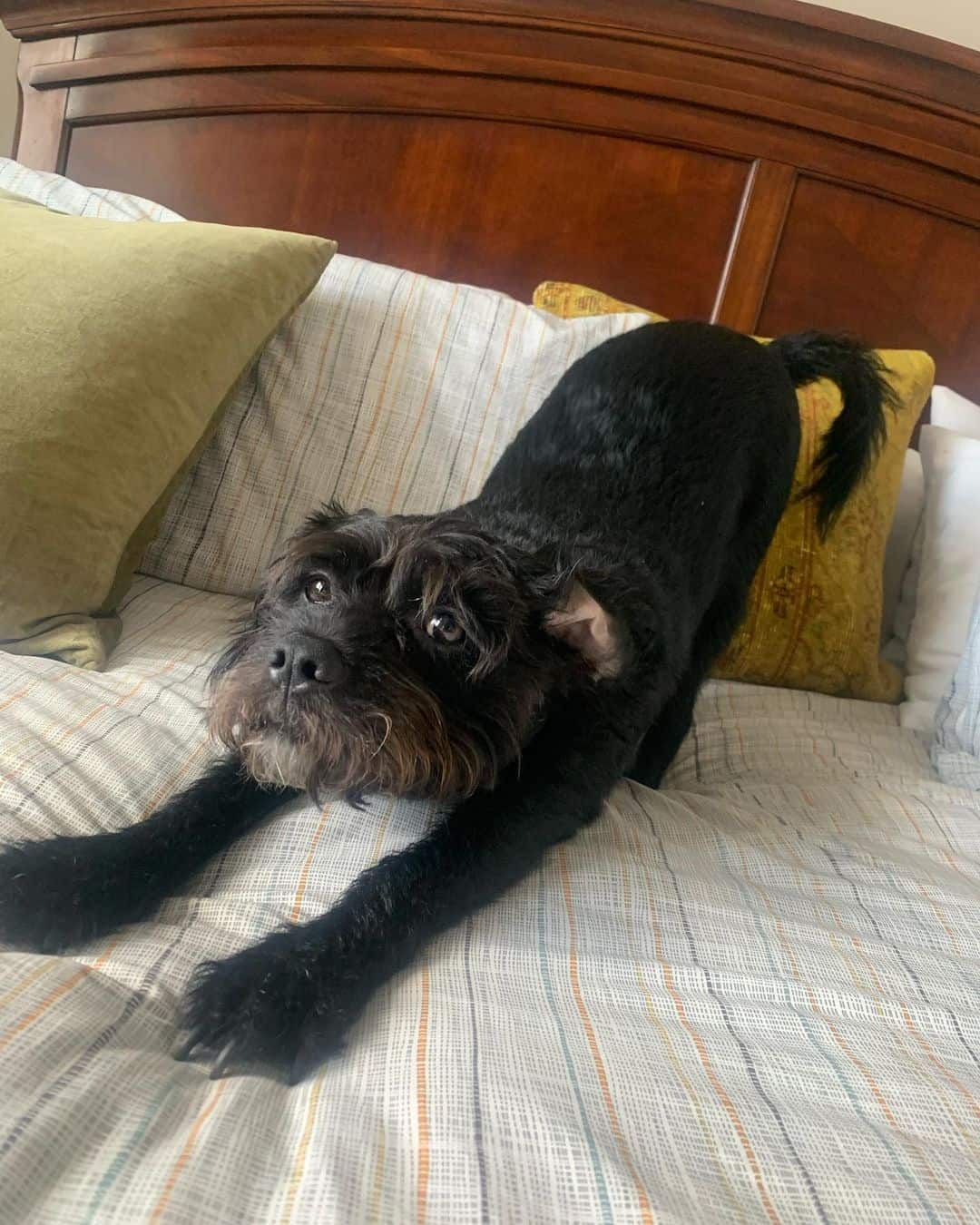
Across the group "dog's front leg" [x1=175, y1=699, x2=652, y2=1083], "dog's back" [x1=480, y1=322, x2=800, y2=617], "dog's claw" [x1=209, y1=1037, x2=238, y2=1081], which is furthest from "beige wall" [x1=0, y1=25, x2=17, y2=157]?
"dog's claw" [x1=209, y1=1037, x2=238, y2=1081]

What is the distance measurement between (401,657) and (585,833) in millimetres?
406

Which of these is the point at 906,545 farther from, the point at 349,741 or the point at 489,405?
the point at 349,741

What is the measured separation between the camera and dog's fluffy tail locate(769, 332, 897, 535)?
6.75 feet

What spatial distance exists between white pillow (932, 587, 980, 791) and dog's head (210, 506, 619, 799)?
899mm

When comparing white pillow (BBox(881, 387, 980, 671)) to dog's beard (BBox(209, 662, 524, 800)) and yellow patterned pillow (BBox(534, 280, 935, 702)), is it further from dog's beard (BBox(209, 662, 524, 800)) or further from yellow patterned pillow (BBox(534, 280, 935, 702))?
dog's beard (BBox(209, 662, 524, 800))

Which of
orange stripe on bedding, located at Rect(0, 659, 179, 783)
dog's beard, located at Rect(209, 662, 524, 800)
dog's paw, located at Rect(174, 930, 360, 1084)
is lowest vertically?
dog's paw, located at Rect(174, 930, 360, 1084)

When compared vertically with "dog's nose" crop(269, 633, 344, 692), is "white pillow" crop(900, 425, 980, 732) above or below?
above

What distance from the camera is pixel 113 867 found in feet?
3.32

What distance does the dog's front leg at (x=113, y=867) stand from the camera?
932 mm

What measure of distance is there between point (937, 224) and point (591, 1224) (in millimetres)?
2857

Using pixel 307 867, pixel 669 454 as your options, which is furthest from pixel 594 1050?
pixel 669 454

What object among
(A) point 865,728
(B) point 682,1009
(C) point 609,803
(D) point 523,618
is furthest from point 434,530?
(A) point 865,728

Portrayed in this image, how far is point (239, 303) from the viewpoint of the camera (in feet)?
5.71

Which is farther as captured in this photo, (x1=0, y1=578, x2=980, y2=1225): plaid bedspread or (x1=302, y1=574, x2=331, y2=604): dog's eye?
(x1=302, y1=574, x2=331, y2=604): dog's eye
